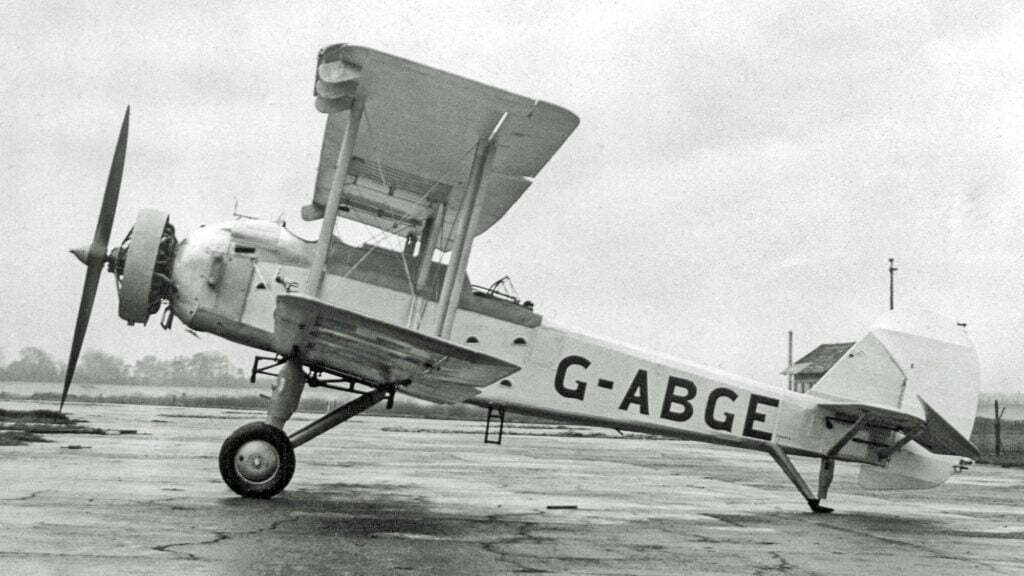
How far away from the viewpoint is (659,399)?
10.5 meters

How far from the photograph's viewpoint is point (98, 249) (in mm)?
9531

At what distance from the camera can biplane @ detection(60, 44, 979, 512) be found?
8578 millimetres

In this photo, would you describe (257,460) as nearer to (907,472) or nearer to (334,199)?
(334,199)

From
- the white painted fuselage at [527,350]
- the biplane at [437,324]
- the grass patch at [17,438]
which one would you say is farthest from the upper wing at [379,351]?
the grass patch at [17,438]

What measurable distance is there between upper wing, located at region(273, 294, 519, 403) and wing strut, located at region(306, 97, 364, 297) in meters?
0.63

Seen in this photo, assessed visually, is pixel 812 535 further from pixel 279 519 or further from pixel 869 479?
pixel 279 519

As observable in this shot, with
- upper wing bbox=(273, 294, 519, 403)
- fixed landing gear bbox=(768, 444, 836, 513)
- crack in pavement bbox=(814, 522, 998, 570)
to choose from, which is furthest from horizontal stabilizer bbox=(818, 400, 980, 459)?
upper wing bbox=(273, 294, 519, 403)

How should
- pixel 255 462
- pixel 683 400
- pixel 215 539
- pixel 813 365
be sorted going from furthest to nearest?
pixel 813 365
pixel 683 400
pixel 255 462
pixel 215 539

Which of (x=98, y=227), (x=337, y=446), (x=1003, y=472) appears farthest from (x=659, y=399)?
(x=1003, y=472)

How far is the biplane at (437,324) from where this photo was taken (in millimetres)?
8578

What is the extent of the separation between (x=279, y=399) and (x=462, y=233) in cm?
251

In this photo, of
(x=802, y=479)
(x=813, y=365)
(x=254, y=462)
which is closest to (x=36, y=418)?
(x=254, y=462)

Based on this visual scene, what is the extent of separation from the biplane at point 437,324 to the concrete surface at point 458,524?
2.96ft

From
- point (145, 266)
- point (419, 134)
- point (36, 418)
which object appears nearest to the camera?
point (145, 266)
